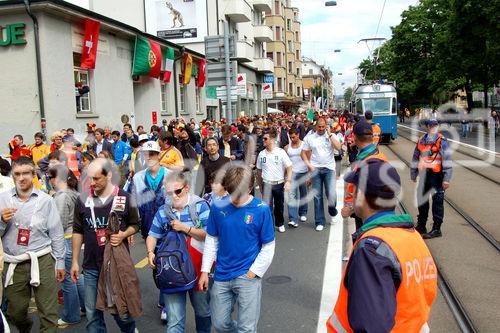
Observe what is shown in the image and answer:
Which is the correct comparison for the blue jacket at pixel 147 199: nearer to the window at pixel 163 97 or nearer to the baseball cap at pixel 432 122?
the baseball cap at pixel 432 122

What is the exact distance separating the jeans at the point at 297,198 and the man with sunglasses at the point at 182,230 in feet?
16.7

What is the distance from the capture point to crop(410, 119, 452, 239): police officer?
25.0 feet

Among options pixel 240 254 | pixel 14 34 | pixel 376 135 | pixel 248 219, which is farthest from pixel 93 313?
pixel 14 34

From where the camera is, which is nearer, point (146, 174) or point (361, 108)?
point (146, 174)

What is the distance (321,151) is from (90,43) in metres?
10.8

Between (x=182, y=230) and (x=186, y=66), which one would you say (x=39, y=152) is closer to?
(x=182, y=230)

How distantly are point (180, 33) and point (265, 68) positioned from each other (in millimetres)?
13909

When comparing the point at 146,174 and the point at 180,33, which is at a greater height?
the point at 180,33

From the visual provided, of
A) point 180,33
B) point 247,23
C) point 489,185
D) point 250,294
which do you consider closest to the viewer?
point 250,294

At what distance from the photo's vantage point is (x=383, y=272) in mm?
2006

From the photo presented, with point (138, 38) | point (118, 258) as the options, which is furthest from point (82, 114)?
point (118, 258)

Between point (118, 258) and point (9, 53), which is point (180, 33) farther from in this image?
point (118, 258)

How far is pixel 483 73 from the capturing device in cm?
3512

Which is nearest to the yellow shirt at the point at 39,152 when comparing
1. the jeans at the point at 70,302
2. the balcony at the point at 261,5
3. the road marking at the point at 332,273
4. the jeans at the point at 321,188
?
the jeans at the point at 321,188
